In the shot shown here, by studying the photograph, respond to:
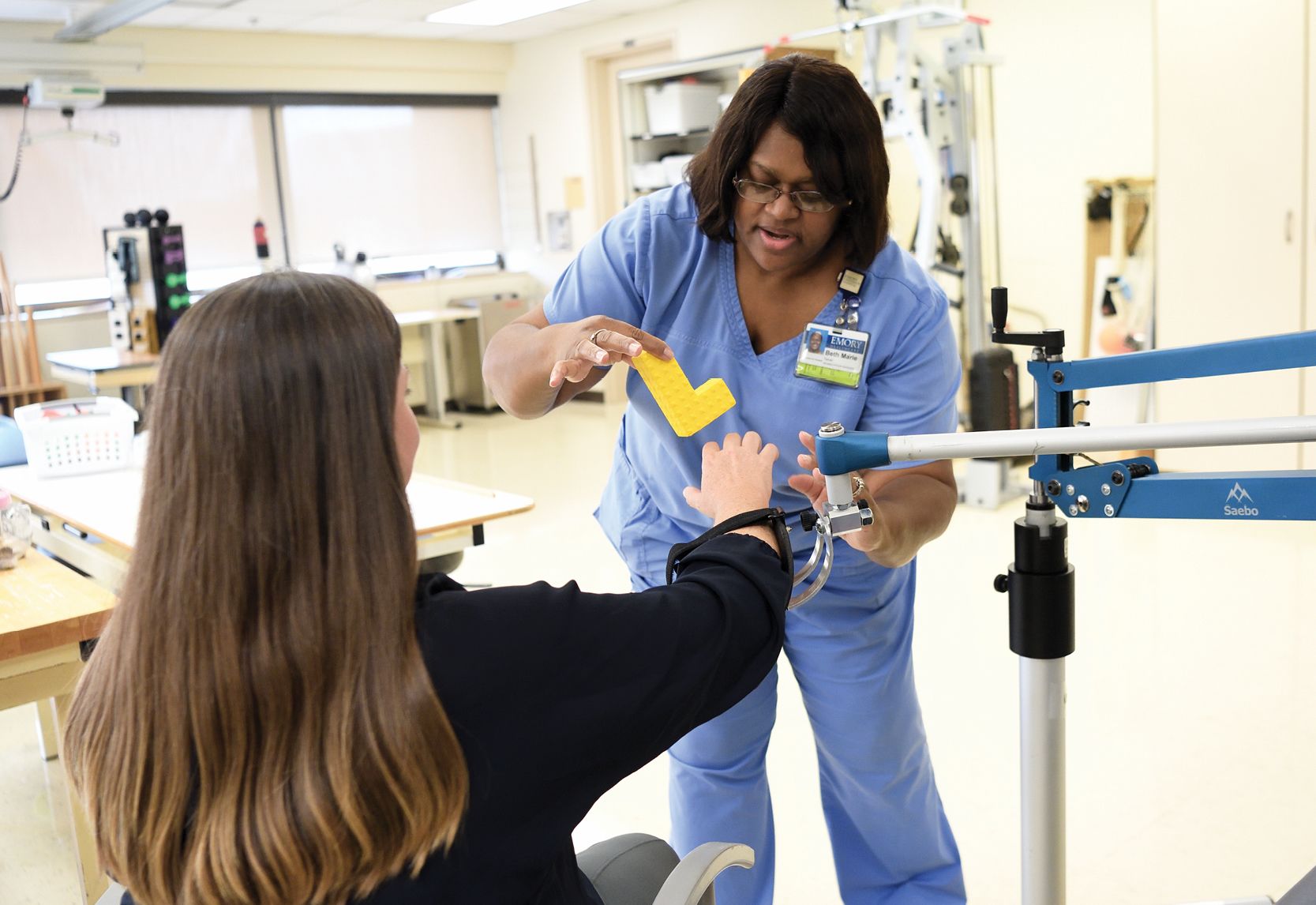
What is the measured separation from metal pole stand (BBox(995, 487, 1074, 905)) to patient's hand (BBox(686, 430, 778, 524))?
0.89ft

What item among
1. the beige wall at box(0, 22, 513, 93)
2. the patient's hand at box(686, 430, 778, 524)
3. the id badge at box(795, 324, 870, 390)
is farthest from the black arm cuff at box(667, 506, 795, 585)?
the beige wall at box(0, 22, 513, 93)

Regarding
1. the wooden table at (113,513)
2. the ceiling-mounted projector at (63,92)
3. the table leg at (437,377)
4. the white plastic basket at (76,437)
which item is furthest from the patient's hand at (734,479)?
the table leg at (437,377)

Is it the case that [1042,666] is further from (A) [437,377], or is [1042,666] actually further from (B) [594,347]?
(A) [437,377]

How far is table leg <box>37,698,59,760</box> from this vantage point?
2.83 metres

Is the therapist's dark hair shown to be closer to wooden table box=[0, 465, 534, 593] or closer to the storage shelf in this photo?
wooden table box=[0, 465, 534, 593]

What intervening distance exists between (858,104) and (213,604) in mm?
1074

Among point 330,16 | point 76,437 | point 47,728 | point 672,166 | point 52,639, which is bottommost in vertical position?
point 47,728

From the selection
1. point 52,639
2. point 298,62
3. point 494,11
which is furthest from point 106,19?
point 52,639

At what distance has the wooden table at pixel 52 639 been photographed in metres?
1.84

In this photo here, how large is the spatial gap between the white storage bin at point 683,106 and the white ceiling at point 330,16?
1.77ft

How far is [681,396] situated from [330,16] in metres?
6.15

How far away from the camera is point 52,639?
185cm

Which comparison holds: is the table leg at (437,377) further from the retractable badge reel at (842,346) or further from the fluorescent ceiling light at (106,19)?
the retractable badge reel at (842,346)

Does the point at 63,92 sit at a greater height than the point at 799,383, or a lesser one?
greater
